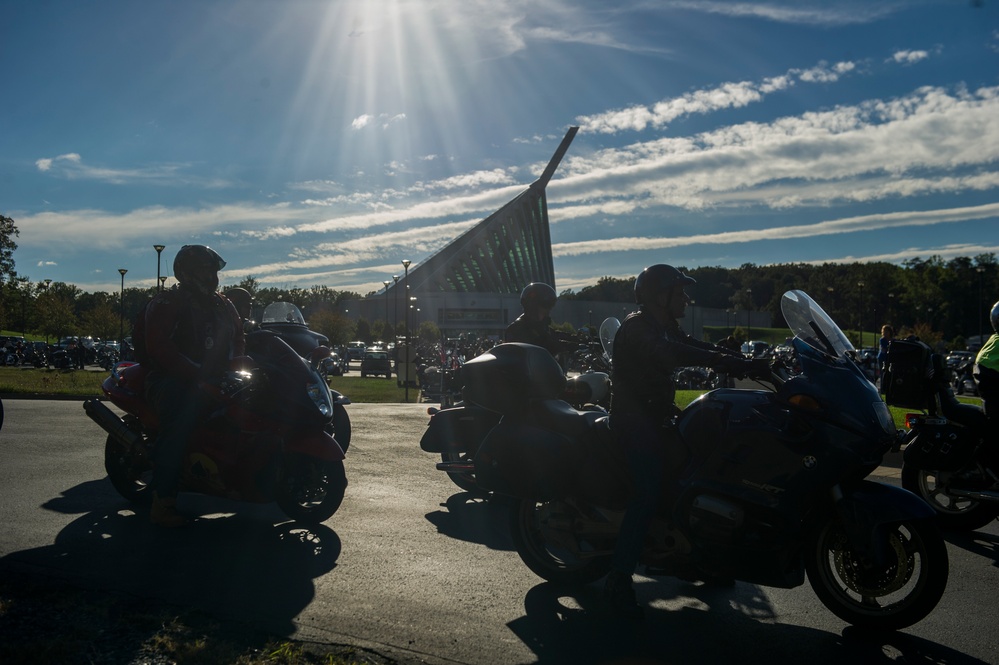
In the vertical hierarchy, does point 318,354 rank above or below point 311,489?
above

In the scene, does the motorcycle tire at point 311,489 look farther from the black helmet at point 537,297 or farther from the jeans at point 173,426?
the black helmet at point 537,297

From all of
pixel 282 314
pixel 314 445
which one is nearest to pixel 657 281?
pixel 314 445

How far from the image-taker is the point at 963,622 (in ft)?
13.3

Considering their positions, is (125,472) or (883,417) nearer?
(883,417)

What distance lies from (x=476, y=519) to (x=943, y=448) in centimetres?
354

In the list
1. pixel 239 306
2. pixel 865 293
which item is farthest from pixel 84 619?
pixel 865 293

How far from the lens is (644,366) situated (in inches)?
165

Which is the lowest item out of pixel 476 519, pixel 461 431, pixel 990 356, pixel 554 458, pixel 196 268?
pixel 476 519

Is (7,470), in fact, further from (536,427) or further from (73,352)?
(73,352)

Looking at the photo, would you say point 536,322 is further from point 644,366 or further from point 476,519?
point 644,366

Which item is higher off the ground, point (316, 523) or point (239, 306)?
point (239, 306)

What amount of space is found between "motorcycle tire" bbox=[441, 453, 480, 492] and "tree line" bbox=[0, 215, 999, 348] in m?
44.1

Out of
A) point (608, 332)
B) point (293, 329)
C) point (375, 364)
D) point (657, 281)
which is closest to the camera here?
point (657, 281)

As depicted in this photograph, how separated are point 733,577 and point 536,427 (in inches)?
52.4
